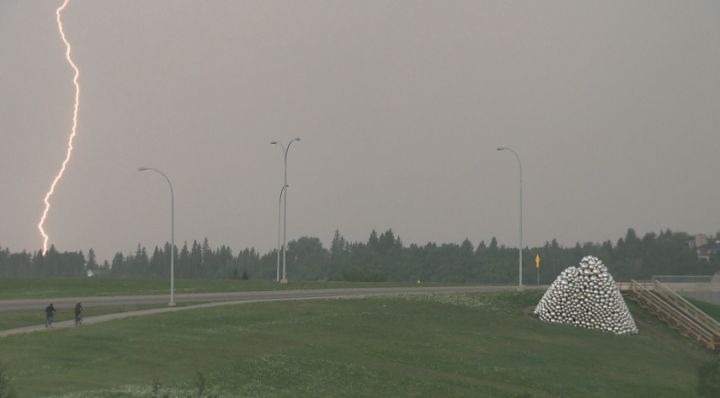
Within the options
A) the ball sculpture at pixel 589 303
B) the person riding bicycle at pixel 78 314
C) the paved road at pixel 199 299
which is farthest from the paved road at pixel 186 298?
the ball sculpture at pixel 589 303

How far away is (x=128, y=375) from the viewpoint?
36000 mm

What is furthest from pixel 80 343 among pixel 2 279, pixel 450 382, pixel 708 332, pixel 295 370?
pixel 2 279

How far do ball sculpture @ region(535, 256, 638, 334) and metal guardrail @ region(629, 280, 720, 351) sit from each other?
557cm

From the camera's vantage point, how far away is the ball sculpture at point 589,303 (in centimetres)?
6100

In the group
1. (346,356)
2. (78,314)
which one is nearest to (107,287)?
(78,314)

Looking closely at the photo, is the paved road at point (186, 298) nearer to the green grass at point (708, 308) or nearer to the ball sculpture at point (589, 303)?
the ball sculpture at point (589, 303)

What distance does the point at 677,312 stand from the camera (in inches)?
2672

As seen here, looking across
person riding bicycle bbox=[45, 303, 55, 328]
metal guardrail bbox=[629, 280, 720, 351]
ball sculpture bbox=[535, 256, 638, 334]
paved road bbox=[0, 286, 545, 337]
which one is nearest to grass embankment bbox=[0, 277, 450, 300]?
paved road bbox=[0, 286, 545, 337]

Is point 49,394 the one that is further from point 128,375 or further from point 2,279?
point 2,279

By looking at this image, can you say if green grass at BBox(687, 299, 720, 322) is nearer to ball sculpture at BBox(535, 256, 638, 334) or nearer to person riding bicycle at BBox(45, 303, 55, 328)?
ball sculpture at BBox(535, 256, 638, 334)

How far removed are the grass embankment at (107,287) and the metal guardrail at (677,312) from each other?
23207 millimetres

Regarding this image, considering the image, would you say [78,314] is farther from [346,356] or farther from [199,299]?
[199,299]

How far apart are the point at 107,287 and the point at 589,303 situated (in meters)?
40.5

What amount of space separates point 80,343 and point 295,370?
32.7ft
